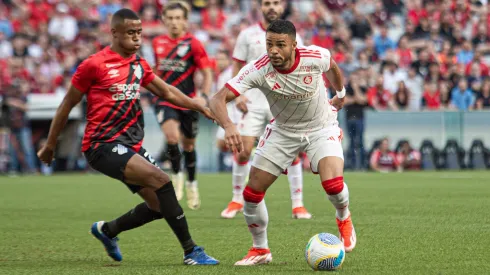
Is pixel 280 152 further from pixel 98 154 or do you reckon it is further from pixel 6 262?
pixel 6 262

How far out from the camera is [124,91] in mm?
7727

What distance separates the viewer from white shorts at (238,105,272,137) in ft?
38.4

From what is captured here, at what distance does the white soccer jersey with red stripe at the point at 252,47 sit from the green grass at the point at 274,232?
1.50m

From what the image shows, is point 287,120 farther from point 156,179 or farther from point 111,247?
point 111,247

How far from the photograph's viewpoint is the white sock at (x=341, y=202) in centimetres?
807

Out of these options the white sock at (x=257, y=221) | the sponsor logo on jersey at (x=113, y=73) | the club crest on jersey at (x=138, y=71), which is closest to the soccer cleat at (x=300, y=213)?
the white sock at (x=257, y=221)

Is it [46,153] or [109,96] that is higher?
[109,96]

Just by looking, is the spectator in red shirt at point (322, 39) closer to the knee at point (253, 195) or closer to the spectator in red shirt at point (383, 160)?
the spectator in red shirt at point (383, 160)

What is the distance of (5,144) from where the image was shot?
22.0 metres

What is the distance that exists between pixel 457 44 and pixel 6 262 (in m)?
18.7

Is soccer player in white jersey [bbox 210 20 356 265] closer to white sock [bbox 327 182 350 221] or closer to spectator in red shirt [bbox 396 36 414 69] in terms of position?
white sock [bbox 327 182 350 221]

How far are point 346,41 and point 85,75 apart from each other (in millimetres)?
16858

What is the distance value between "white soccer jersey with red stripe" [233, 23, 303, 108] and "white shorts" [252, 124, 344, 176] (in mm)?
3490

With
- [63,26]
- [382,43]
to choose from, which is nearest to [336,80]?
[382,43]
